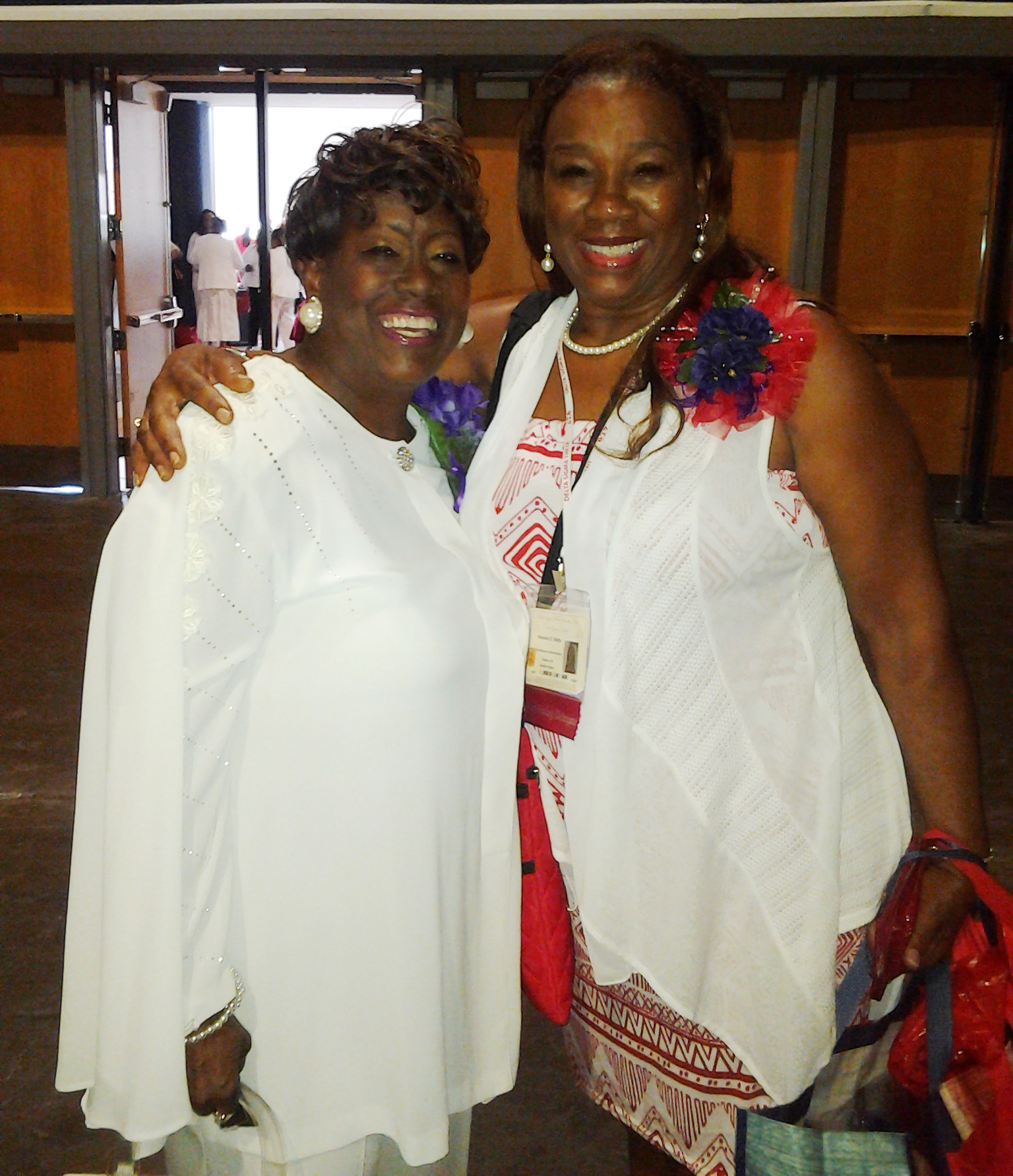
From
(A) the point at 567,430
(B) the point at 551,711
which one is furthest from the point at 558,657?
(A) the point at 567,430

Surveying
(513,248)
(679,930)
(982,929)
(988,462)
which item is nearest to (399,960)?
(679,930)

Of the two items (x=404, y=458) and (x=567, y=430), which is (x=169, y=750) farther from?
(x=567, y=430)

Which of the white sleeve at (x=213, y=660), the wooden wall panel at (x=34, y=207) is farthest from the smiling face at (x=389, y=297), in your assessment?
the wooden wall panel at (x=34, y=207)

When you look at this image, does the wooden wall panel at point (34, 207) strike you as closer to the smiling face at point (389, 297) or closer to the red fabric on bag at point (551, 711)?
the smiling face at point (389, 297)

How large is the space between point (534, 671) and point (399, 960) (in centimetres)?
46

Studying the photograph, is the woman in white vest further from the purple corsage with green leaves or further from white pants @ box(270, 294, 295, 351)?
white pants @ box(270, 294, 295, 351)

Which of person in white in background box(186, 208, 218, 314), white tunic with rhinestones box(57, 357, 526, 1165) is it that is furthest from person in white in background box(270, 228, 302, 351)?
white tunic with rhinestones box(57, 357, 526, 1165)

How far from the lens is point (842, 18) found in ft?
21.2

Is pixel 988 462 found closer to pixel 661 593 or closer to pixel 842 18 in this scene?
pixel 842 18

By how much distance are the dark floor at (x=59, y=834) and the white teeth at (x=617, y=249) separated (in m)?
1.92

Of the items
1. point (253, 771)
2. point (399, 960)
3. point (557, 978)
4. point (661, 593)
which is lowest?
point (557, 978)

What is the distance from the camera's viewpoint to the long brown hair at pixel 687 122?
1.62 m

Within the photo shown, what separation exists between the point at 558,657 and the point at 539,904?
398mm

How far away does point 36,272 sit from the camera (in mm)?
7770
